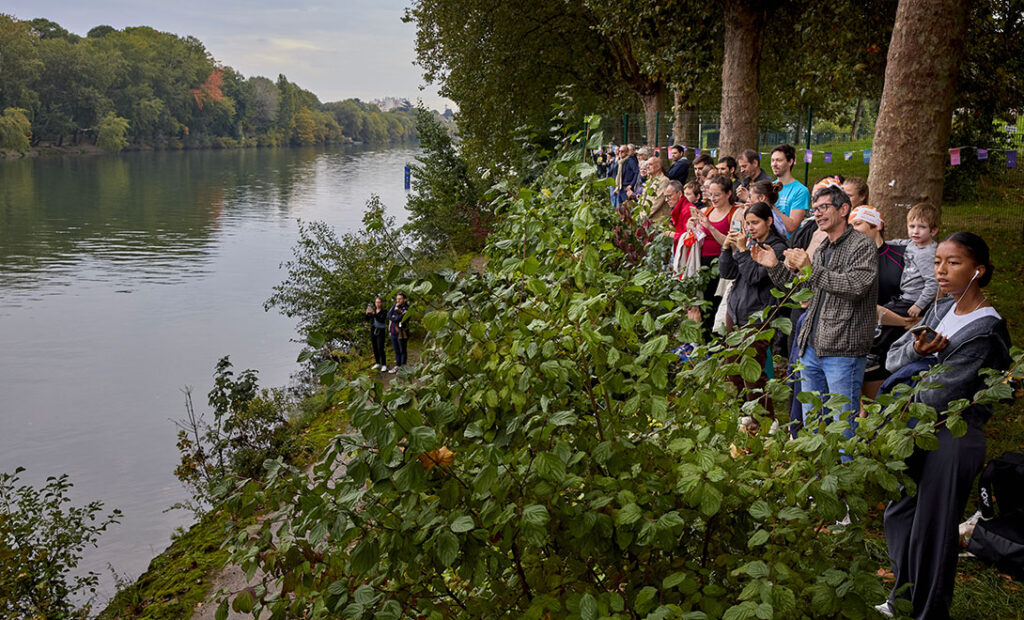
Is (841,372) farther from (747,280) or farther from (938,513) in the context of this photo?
(938,513)

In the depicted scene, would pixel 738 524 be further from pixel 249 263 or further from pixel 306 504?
pixel 249 263

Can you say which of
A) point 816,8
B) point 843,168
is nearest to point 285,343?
point 843,168

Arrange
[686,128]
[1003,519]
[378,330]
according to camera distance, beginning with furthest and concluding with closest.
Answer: [686,128] < [378,330] < [1003,519]

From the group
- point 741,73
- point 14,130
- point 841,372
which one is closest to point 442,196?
point 741,73

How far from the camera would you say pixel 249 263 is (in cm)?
4041

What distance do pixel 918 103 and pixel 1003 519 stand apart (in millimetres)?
4093

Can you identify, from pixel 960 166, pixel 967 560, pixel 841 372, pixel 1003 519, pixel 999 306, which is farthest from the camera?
pixel 960 166

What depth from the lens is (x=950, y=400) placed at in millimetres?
3225

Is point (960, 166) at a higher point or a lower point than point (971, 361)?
higher

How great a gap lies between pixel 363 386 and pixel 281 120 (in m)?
146

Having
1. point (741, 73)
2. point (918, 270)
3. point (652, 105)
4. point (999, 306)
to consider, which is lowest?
point (999, 306)

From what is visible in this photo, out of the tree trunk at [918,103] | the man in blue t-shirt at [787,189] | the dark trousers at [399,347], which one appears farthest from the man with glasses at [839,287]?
the dark trousers at [399,347]

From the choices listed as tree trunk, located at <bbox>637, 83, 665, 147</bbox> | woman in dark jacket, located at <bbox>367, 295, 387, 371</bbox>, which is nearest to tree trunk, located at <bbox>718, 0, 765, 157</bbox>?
woman in dark jacket, located at <bbox>367, 295, 387, 371</bbox>

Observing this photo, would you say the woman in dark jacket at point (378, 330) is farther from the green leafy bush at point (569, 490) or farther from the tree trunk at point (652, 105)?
the green leafy bush at point (569, 490)
